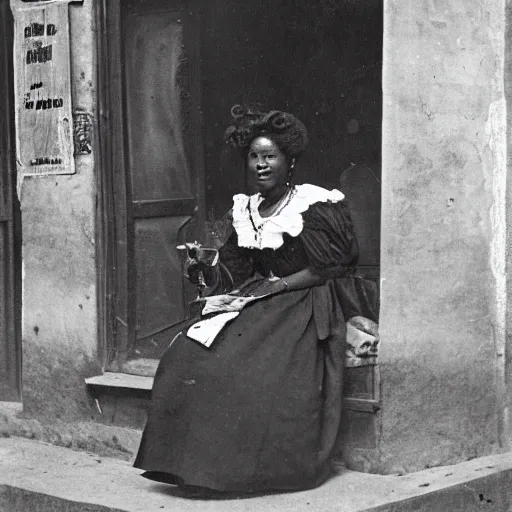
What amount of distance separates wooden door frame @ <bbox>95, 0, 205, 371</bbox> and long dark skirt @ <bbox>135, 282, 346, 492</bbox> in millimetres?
1262

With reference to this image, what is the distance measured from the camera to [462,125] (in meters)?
5.53

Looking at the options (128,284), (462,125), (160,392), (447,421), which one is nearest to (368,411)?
(447,421)

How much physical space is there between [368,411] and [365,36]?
220 centimetres

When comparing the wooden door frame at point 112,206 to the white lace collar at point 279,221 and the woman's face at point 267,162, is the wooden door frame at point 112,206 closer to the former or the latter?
the white lace collar at point 279,221

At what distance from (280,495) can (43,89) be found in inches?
113

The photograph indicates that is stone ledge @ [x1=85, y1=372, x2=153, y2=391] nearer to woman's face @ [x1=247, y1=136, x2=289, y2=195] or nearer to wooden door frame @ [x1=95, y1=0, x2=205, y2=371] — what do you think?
wooden door frame @ [x1=95, y1=0, x2=205, y2=371]

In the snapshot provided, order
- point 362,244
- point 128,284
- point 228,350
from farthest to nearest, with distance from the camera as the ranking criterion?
point 128,284, point 362,244, point 228,350

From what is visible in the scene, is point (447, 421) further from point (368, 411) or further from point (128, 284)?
point (128, 284)

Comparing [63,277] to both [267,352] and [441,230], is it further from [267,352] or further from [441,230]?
[441,230]

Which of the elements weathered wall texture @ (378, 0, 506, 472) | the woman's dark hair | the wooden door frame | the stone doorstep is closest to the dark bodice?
weathered wall texture @ (378, 0, 506, 472)

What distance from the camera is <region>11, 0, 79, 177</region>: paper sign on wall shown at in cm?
646

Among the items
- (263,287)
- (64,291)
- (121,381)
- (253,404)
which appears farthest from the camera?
(64,291)

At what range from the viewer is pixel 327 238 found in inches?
214

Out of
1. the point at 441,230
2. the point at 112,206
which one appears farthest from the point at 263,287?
the point at 112,206
